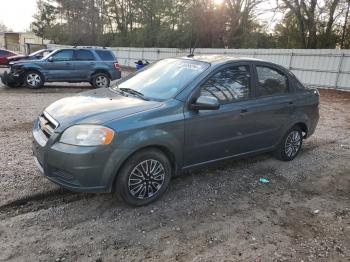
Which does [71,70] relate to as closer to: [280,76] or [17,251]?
[280,76]

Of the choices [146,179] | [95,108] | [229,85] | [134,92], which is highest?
[229,85]

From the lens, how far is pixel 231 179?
4812 mm

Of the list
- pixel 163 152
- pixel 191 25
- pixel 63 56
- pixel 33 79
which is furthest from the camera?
pixel 191 25

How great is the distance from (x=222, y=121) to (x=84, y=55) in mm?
10329

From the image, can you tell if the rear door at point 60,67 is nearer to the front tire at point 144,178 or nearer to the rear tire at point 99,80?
the rear tire at point 99,80

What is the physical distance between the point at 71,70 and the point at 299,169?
10.3 meters

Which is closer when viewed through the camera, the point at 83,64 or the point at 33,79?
the point at 33,79

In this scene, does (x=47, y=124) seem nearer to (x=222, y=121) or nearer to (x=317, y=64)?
(x=222, y=121)

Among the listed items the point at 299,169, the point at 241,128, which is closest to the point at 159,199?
the point at 241,128

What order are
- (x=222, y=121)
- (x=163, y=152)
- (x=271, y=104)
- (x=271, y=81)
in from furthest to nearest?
1. (x=271, y=81)
2. (x=271, y=104)
3. (x=222, y=121)
4. (x=163, y=152)

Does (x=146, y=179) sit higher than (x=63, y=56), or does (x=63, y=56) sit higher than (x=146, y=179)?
(x=63, y=56)

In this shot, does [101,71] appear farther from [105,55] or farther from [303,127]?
[303,127]

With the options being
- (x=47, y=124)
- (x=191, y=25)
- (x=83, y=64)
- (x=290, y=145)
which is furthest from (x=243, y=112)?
(x=191, y=25)

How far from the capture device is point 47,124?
153 inches
